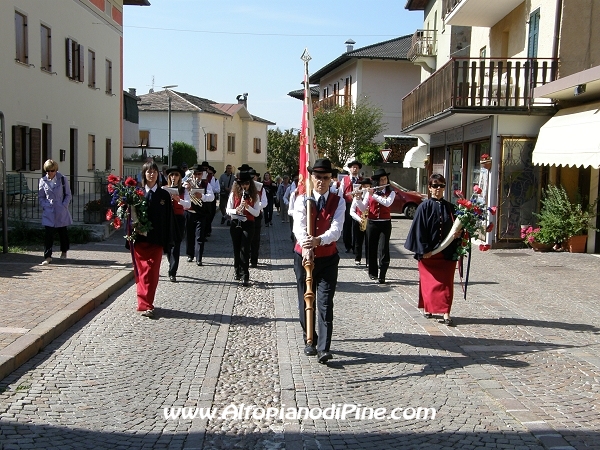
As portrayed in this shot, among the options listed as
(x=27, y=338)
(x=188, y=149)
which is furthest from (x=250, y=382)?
(x=188, y=149)

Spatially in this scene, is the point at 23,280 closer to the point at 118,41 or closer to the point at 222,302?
the point at 222,302

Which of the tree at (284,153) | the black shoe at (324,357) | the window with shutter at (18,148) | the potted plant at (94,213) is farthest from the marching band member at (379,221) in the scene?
the tree at (284,153)

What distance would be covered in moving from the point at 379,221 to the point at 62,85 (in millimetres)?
17536

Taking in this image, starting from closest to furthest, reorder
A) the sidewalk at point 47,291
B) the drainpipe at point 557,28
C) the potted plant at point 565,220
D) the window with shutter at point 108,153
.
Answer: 1. the sidewalk at point 47,291
2. the potted plant at point 565,220
3. the drainpipe at point 557,28
4. the window with shutter at point 108,153

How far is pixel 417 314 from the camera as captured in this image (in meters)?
9.02

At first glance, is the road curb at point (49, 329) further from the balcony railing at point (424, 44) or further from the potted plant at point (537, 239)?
the balcony railing at point (424, 44)

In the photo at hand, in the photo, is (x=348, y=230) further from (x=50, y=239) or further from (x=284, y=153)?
(x=284, y=153)

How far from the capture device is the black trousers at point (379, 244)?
1145 cm

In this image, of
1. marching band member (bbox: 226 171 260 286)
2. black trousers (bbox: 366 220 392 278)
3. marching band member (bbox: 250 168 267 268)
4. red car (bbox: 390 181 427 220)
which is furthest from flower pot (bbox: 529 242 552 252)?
red car (bbox: 390 181 427 220)

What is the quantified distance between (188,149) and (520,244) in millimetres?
38449

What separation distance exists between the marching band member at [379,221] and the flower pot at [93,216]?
7815 mm

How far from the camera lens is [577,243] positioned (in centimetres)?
1586

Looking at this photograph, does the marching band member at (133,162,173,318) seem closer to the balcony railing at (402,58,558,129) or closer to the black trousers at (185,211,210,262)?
the black trousers at (185,211,210,262)

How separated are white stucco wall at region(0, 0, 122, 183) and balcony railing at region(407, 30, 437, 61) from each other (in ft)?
44.0
